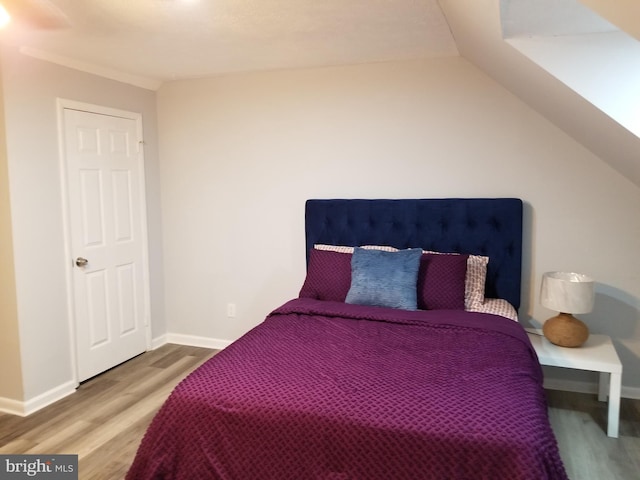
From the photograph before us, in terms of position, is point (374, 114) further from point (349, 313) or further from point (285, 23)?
point (349, 313)

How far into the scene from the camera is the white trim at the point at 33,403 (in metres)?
2.81

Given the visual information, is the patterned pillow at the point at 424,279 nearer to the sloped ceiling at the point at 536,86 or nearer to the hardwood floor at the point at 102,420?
the sloped ceiling at the point at 536,86

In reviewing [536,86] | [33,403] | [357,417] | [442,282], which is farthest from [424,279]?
[33,403]

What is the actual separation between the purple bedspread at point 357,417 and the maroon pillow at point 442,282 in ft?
1.93

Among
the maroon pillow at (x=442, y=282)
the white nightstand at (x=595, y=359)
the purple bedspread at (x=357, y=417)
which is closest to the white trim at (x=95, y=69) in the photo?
the purple bedspread at (x=357, y=417)

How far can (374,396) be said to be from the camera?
5.69ft

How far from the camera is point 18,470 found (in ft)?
7.27

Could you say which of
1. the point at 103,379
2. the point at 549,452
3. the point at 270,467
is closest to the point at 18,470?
the point at 103,379

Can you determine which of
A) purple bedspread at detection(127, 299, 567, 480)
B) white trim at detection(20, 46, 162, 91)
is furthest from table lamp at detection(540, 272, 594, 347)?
white trim at detection(20, 46, 162, 91)

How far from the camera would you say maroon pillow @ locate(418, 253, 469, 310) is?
2797mm

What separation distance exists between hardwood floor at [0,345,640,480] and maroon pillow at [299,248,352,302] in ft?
3.83

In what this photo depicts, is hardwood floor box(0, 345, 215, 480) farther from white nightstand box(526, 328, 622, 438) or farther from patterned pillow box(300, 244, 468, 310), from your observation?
white nightstand box(526, 328, 622, 438)

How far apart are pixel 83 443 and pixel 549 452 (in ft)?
7.31

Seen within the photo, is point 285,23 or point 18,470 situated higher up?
point 285,23
